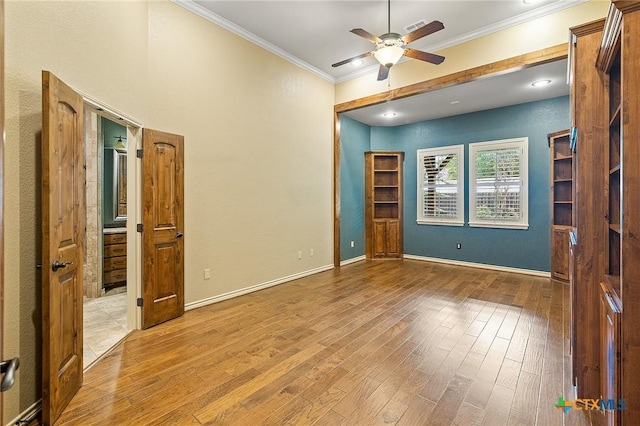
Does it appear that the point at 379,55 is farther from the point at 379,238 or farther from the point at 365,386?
the point at 379,238

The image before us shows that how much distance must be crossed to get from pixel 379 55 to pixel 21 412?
159 inches

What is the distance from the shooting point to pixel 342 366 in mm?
2363

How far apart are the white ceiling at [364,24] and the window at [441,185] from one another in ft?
4.84

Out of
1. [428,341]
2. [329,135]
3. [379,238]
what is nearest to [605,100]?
[428,341]

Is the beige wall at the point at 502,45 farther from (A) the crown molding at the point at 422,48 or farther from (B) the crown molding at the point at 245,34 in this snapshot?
(B) the crown molding at the point at 245,34

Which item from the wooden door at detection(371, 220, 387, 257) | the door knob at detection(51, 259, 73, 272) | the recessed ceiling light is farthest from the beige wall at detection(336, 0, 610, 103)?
the door knob at detection(51, 259, 73, 272)

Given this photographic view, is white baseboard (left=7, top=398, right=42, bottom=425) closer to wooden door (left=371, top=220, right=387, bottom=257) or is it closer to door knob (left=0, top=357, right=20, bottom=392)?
door knob (left=0, top=357, right=20, bottom=392)

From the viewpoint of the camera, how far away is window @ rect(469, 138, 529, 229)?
5.58 metres

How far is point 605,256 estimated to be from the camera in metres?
1.76

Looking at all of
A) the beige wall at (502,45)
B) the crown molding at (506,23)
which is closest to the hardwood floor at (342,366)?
the beige wall at (502,45)

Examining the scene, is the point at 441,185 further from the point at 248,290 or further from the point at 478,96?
the point at 248,290

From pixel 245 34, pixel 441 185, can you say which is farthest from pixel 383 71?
pixel 441 185

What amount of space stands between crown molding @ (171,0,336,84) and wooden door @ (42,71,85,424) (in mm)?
2146

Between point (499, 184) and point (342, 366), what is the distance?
518cm
